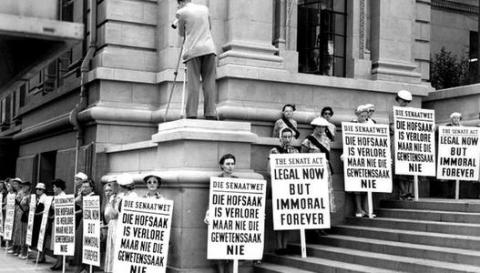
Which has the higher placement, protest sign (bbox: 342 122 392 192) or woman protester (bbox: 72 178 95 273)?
protest sign (bbox: 342 122 392 192)

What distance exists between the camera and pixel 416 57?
1958 centimetres

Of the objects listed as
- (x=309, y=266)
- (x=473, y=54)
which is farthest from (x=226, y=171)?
(x=473, y=54)

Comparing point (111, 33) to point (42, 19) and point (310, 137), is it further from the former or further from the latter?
point (42, 19)

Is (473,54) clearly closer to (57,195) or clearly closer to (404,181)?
(404,181)

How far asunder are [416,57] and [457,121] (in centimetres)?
595

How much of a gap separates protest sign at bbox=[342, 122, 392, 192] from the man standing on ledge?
97.8 inches

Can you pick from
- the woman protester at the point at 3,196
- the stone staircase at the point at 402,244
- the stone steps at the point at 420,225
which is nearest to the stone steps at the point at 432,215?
the stone staircase at the point at 402,244

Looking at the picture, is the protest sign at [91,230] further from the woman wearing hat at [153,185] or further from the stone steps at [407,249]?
the stone steps at [407,249]

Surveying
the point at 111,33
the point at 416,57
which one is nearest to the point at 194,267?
the point at 111,33

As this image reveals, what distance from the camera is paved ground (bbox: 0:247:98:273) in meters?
14.1

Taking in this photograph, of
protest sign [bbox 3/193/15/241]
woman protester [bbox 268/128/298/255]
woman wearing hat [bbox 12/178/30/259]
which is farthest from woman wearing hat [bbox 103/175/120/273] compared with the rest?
protest sign [bbox 3/193/15/241]

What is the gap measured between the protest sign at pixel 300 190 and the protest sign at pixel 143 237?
180 cm

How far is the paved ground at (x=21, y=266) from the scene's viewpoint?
46.3 ft

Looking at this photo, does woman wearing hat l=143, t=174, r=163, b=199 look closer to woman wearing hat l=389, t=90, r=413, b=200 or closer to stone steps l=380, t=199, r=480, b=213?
stone steps l=380, t=199, r=480, b=213
